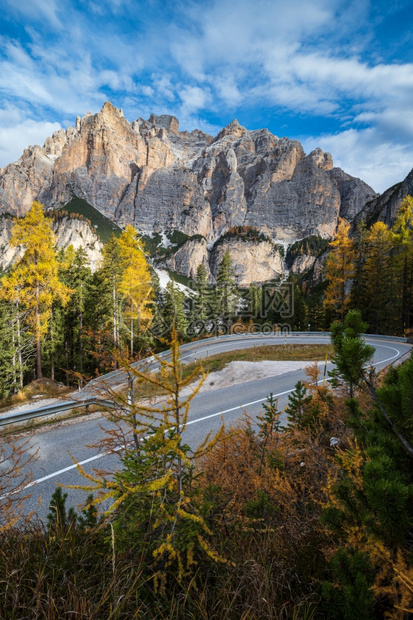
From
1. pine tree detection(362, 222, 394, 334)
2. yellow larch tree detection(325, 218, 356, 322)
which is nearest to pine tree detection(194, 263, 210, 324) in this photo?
yellow larch tree detection(325, 218, 356, 322)

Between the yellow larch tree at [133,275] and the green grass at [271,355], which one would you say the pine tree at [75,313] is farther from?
the green grass at [271,355]

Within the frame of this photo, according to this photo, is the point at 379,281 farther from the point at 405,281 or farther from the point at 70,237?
the point at 70,237

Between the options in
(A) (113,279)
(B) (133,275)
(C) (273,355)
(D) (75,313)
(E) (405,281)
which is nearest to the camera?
(C) (273,355)

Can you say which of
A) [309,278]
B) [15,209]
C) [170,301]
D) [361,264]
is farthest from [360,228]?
[15,209]

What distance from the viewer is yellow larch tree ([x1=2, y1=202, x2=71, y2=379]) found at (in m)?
15.6

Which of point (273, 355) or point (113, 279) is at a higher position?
point (113, 279)

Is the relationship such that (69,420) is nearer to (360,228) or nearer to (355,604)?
(355,604)

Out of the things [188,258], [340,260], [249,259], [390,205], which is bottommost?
[340,260]

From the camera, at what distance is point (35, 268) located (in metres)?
15.9

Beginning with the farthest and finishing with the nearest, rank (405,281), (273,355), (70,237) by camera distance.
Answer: (70,237), (405,281), (273,355)

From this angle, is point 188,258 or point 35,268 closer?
point 35,268

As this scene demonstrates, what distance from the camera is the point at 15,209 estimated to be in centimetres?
19062

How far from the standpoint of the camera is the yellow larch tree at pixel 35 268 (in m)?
15.6

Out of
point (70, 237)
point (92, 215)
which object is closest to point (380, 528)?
point (70, 237)
